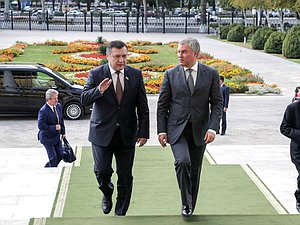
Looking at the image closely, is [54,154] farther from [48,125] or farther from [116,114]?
[116,114]

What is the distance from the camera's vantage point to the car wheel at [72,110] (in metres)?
20.0

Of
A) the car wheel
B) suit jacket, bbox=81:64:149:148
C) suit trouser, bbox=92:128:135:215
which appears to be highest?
suit jacket, bbox=81:64:149:148

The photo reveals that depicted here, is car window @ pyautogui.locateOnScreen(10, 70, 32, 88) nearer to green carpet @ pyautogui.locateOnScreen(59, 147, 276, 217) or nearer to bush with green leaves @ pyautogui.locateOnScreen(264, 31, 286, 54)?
green carpet @ pyautogui.locateOnScreen(59, 147, 276, 217)

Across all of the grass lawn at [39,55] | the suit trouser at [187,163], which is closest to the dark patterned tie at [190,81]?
the suit trouser at [187,163]

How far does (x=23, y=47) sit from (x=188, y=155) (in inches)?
1392

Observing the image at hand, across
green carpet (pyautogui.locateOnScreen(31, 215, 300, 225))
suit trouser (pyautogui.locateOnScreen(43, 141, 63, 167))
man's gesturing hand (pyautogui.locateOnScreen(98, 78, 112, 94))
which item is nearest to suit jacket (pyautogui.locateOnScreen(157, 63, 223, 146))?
man's gesturing hand (pyautogui.locateOnScreen(98, 78, 112, 94))

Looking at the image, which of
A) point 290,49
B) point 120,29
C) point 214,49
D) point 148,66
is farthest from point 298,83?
point 120,29

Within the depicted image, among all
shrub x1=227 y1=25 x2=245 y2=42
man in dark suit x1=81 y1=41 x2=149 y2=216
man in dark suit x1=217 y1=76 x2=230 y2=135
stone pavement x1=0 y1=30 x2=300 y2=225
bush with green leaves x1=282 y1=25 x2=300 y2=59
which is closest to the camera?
man in dark suit x1=81 y1=41 x2=149 y2=216

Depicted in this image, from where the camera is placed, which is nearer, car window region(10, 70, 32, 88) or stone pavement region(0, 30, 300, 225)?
stone pavement region(0, 30, 300, 225)

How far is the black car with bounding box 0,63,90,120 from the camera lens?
1978 cm

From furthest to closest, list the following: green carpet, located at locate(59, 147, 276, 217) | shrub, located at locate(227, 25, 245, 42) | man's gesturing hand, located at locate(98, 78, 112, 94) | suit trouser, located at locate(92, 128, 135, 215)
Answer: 1. shrub, located at locate(227, 25, 245, 42)
2. green carpet, located at locate(59, 147, 276, 217)
3. suit trouser, located at locate(92, 128, 135, 215)
4. man's gesturing hand, located at locate(98, 78, 112, 94)

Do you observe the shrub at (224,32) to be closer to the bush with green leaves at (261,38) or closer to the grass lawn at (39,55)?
the bush with green leaves at (261,38)

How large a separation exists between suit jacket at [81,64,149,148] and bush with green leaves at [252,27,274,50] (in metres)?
38.3

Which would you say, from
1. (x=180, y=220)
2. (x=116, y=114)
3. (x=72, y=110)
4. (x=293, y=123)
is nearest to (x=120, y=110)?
(x=116, y=114)
